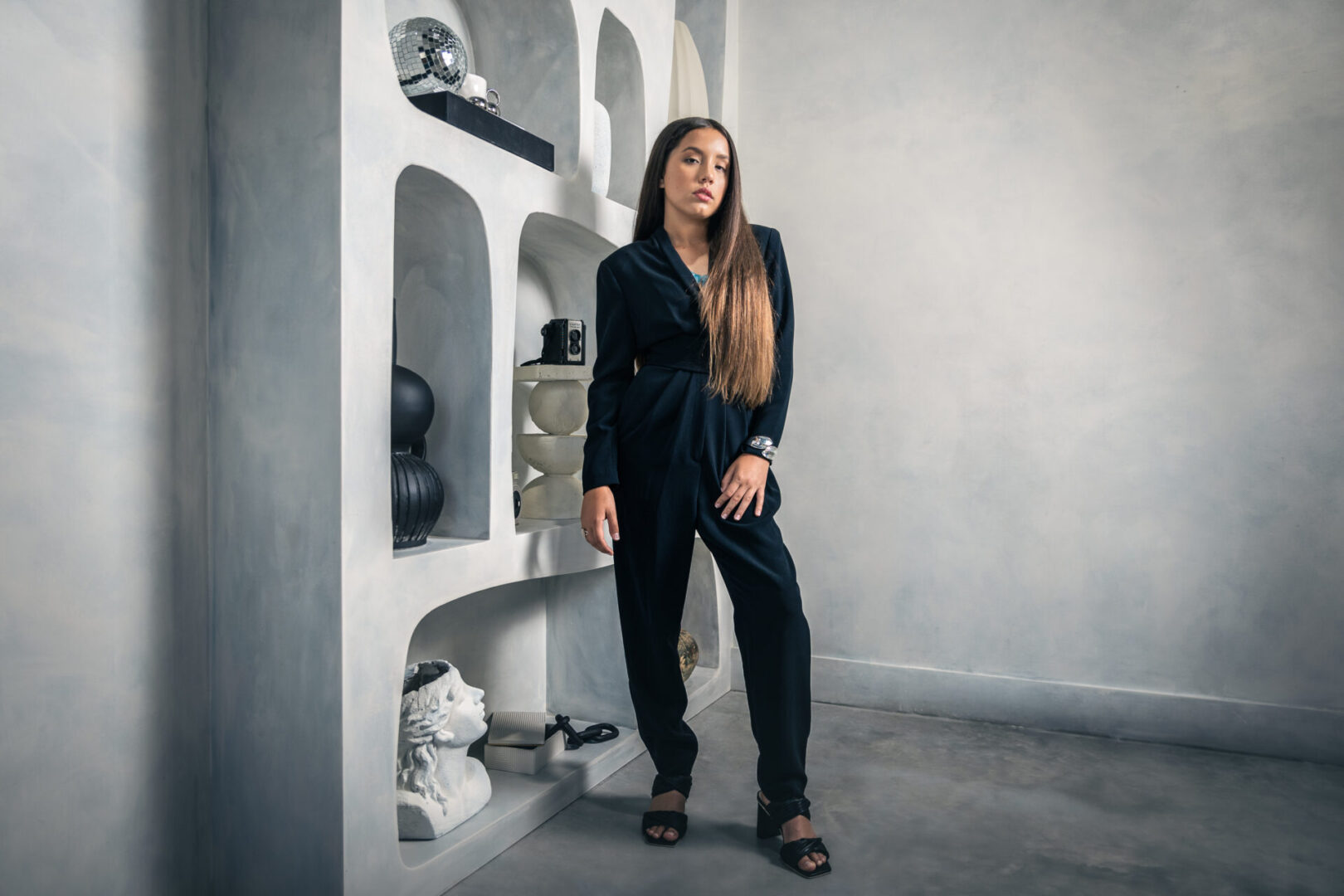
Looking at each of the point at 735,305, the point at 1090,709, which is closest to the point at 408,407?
the point at 735,305

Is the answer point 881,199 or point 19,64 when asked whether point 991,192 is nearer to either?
point 881,199

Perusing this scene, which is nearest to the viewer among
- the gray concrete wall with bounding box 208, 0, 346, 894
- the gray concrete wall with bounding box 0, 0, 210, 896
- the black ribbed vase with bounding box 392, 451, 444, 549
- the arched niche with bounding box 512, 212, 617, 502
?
the gray concrete wall with bounding box 0, 0, 210, 896

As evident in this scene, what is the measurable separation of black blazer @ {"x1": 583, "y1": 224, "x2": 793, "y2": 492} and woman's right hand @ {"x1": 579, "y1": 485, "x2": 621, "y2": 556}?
2 centimetres

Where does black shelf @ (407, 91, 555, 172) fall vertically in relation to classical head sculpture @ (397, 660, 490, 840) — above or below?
above

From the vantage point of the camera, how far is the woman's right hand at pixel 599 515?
169 centimetres

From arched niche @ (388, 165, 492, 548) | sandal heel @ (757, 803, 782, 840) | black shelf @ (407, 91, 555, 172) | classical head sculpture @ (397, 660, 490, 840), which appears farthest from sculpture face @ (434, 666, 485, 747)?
black shelf @ (407, 91, 555, 172)

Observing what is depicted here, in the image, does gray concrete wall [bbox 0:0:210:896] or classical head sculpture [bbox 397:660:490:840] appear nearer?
gray concrete wall [bbox 0:0:210:896]

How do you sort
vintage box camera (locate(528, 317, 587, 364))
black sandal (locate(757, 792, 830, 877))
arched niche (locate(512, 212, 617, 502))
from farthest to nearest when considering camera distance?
1. arched niche (locate(512, 212, 617, 502))
2. vintage box camera (locate(528, 317, 587, 364))
3. black sandal (locate(757, 792, 830, 877))

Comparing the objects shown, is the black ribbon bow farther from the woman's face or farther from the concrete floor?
the woman's face

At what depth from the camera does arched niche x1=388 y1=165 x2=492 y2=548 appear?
1.60 metres

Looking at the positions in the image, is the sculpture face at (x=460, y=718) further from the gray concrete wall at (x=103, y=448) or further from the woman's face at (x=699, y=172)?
the woman's face at (x=699, y=172)

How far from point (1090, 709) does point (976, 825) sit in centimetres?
81

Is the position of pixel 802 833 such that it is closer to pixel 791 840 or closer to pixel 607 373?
pixel 791 840

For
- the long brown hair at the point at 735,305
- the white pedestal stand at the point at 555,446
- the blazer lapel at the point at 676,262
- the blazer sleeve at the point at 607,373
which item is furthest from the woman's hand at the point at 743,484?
the white pedestal stand at the point at 555,446
